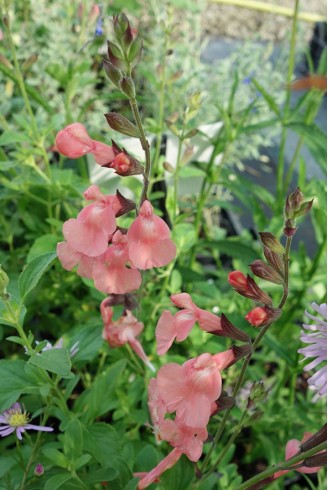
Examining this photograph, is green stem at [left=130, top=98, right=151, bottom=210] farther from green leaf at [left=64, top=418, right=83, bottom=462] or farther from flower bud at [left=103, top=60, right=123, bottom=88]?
green leaf at [left=64, top=418, right=83, bottom=462]

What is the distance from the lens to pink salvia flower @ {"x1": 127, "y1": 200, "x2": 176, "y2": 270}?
59 centimetres

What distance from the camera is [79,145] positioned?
0.64m

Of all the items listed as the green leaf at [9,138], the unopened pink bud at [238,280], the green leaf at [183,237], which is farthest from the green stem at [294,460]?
the green leaf at [9,138]

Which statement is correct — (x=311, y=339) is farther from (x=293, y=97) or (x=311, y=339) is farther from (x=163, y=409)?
(x=293, y=97)

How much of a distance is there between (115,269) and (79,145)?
136 millimetres

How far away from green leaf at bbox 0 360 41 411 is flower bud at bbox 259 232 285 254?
32cm

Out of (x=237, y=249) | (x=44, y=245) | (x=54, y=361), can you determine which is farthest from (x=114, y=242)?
(x=237, y=249)

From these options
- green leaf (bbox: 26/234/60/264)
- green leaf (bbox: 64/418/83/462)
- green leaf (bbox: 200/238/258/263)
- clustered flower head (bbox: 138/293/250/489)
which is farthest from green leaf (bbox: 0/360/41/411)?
green leaf (bbox: 200/238/258/263)

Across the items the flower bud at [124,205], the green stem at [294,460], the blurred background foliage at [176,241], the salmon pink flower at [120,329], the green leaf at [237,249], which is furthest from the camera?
the green leaf at [237,249]

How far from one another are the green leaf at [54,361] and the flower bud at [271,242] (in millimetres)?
215

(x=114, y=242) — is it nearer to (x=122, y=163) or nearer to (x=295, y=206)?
(x=122, y=163)

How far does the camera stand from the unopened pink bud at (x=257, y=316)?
1.77 feet

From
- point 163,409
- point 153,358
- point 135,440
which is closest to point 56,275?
point 153,358

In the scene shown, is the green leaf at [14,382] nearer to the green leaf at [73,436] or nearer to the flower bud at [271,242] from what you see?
the green leaf at [73,436]
